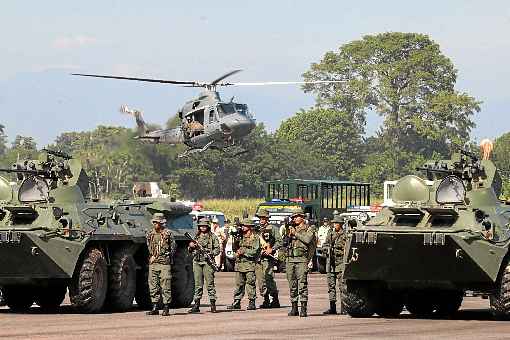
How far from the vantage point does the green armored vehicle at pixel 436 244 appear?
1049 inches

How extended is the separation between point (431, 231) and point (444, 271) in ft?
2.49

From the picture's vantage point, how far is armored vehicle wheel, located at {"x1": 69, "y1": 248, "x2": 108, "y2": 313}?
2884 cm

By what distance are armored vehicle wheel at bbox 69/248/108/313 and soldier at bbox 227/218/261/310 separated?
2.65 meters

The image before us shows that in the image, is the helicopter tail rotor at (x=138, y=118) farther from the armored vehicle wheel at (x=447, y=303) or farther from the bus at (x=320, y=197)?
the armored vehicle wheel at (x=447, y=303)

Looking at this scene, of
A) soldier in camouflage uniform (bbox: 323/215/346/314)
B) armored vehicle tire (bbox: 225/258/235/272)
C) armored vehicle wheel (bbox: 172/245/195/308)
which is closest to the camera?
soldier in camouflage uniform (bbox: 323/215/346/314)

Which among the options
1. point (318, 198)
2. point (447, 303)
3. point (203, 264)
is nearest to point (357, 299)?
point (447, 303)

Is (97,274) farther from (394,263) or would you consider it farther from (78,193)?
(394,263)

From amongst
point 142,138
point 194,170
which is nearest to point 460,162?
point 142,138

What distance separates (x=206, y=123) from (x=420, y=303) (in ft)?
116

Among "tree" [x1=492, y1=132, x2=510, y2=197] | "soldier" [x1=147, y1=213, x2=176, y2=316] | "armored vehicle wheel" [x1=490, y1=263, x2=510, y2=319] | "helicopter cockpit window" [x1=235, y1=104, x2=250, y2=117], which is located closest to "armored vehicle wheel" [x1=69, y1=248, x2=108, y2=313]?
"soldier" [x1=147, y1=213, x2=176, y2=316]

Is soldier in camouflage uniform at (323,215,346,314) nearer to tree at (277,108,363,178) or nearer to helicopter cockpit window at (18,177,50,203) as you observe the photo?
helicopter cockpit window at (18,177,50,203)

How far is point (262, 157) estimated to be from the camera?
123625 millimetres

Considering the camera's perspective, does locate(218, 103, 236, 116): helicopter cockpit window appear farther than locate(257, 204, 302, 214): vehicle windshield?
Yes

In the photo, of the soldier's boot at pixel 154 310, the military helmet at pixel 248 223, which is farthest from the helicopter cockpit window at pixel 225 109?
the soldier's boot at pixel 154 310
